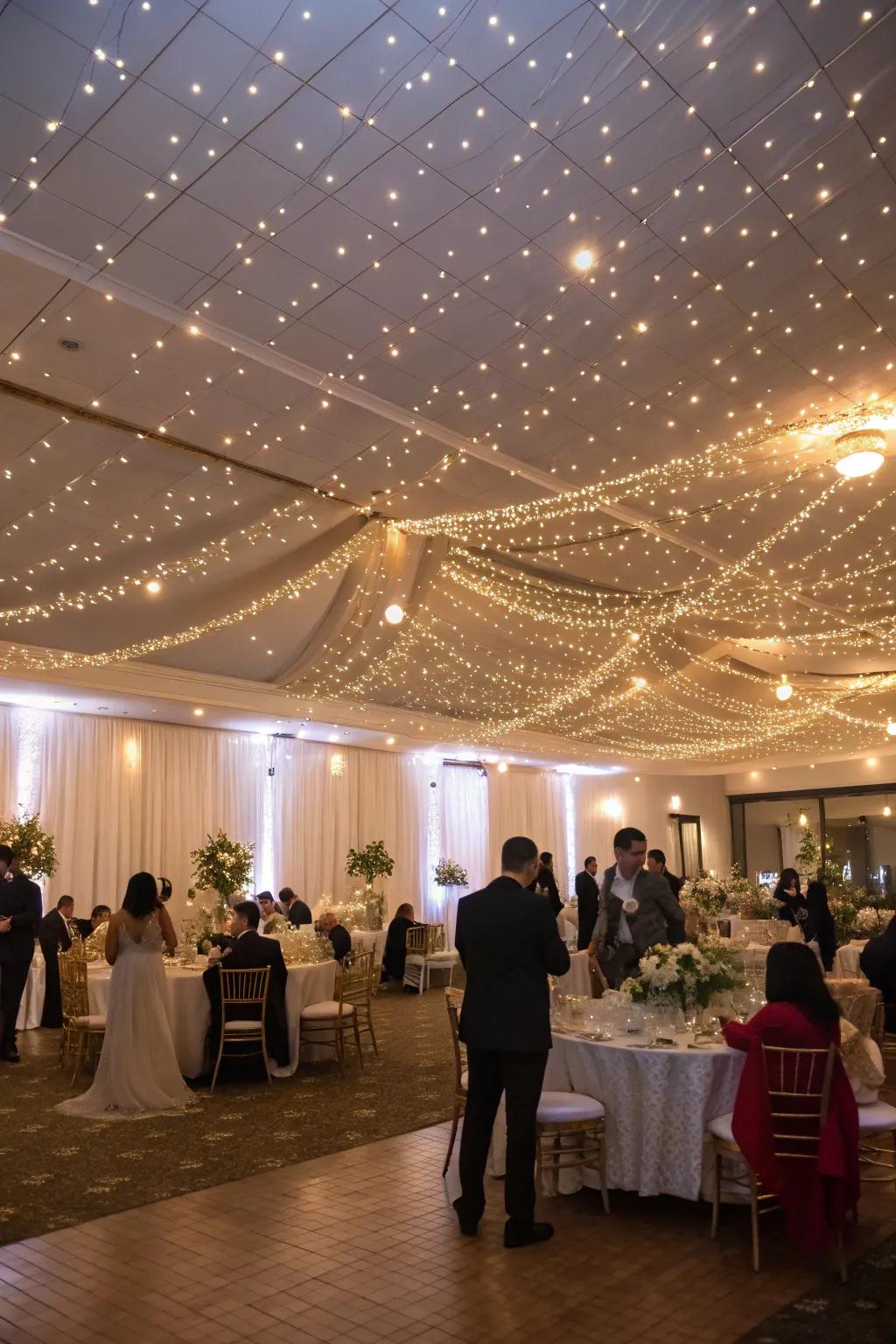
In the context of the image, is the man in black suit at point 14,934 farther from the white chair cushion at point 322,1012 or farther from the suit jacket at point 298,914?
the suit jacket at point 298,914

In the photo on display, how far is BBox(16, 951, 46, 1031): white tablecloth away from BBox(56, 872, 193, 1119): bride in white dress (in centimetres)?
→ 392

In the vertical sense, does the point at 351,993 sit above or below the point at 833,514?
below

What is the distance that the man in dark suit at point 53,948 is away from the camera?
10305 millimetres

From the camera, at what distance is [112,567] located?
847cm

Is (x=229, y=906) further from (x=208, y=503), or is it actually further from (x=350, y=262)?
(x=350, y=262)

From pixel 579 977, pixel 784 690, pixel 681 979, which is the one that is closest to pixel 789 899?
pixel 579 977

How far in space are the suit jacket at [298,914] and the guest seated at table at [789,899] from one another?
5421 mm

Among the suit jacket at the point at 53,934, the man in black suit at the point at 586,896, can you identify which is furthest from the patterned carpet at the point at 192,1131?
the man in black suit at the point at 586,896

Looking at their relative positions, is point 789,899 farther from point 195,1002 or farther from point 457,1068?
point 457,1068

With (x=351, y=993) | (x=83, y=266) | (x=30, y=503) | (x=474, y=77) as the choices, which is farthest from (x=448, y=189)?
(x=351, y=993)

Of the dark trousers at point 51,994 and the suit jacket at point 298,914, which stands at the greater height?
the suit jacket at point 298,914

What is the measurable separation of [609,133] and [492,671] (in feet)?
28.2

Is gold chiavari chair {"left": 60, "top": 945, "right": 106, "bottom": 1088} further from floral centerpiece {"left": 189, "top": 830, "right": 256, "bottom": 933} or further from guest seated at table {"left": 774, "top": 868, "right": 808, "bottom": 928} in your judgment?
guest seated at table {"left": 774, "top": 868, "right": 808, "bottom": 928}

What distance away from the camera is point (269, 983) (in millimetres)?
7660
